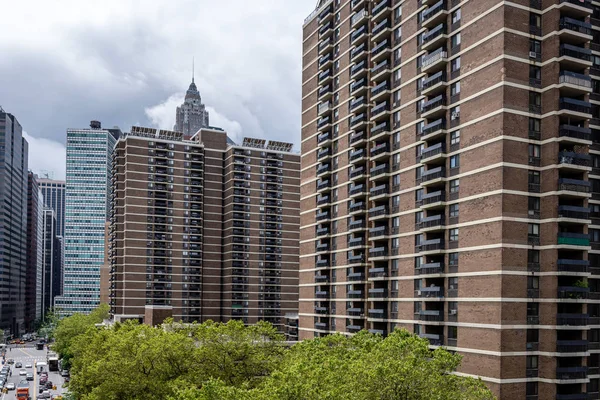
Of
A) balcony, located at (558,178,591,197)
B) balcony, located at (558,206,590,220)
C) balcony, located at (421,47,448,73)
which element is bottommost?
balcony, located at (558,206,590,220)

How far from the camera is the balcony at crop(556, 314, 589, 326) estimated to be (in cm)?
5222

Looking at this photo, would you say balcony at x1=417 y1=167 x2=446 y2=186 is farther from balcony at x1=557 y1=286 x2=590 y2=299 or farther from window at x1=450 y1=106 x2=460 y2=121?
balcony at x1=557 y1=286 x2=590 y2=299

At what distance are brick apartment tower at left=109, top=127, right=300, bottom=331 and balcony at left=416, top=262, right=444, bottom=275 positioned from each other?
8816 cm

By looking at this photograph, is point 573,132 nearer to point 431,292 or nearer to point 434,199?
point 434,199

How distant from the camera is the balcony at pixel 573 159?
2115 inches

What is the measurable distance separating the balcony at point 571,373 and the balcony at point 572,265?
8932mm

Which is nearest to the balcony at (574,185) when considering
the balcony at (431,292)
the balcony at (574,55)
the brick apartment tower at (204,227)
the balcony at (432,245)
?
the balcony at (574,55)

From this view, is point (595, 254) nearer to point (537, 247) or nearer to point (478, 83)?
point (537, 247)

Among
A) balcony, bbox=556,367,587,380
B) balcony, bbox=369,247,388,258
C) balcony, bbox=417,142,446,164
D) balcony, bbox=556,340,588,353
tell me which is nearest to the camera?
balcony, bbox=556,367,587,380

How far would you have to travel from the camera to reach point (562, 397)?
5094 cm

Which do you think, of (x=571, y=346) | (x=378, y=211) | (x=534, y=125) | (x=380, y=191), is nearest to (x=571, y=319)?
(x=571, y=346)

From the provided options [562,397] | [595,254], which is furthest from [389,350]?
[595,254]

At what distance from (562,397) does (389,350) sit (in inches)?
776

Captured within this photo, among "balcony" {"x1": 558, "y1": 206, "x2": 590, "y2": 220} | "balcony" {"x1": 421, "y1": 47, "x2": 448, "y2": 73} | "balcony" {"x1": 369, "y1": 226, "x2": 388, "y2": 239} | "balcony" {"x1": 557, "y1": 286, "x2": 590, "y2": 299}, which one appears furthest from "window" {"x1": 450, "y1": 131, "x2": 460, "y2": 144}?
"balcony" {"x1": 557, "y1": 286, "x2": 590, "y2": 299}
